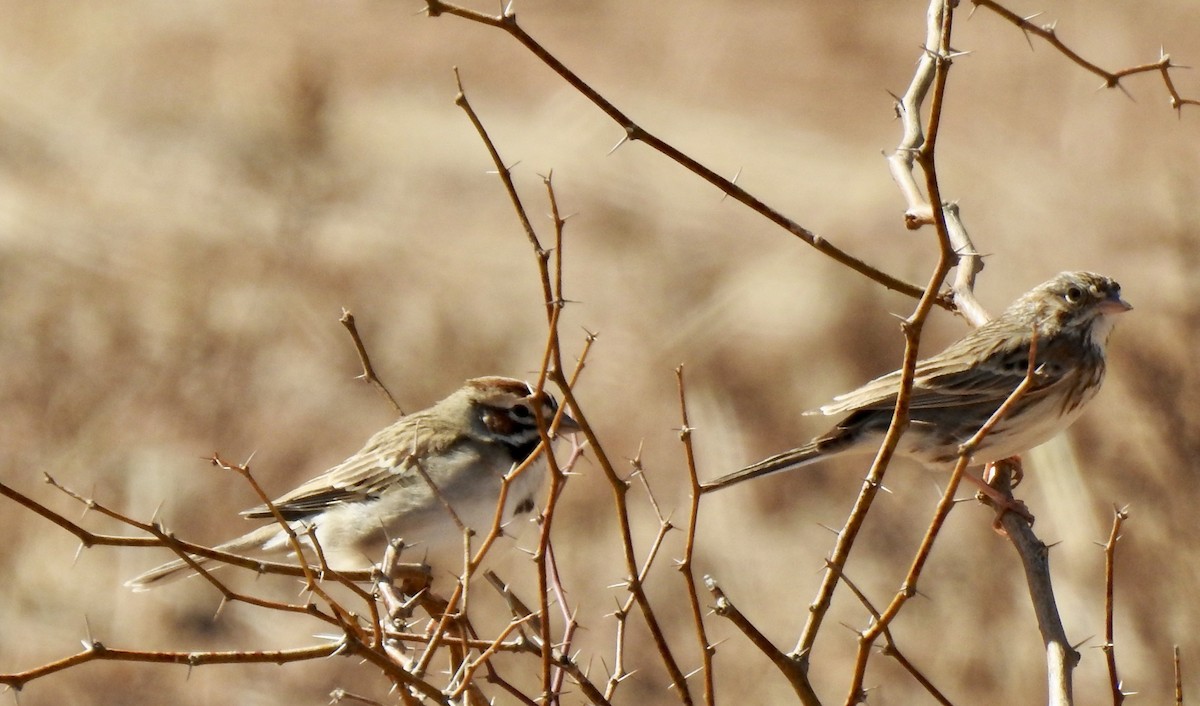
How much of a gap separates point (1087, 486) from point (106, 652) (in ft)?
22.7

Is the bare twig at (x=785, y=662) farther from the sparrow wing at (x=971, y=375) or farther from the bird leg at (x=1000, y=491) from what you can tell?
the sparrow wing at (x=971, y=375)

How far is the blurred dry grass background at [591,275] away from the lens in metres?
8.84

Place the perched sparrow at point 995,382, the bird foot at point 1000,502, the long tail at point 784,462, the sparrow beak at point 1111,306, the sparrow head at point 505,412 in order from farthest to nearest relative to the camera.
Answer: the sparrow head at point 505,412 < the sparrow beak at point 1111,306 < the perched sparrow at point 995,382 < the long tail at point 784,462 < the bird foot at point 1000,502

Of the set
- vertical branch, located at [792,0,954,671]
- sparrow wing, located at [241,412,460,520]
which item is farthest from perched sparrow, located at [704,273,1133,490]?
vertical branch, located at [792,0,954,671]

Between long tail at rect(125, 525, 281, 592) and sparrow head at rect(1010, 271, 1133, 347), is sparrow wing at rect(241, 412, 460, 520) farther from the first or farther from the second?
sparrow head at rect(1010, 271, 1133, 347)

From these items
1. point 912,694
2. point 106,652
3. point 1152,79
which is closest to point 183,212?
point 912,694

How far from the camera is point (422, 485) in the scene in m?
5.53

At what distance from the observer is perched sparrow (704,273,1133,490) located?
5477 mm

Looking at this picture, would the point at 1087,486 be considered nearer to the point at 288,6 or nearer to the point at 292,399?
the point at 292,399

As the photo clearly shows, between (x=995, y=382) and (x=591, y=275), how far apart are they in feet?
16.9

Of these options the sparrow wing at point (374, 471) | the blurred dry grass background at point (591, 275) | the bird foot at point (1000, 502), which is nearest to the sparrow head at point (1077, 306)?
the bird foot at point (1000, 502)

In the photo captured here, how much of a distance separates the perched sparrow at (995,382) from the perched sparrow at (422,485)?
3.45 ft

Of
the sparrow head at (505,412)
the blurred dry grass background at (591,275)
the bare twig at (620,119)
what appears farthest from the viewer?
the blurred dry grass background at (591,275)

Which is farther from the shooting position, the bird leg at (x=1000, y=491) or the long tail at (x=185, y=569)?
the long tail at (x=185, y=569)
